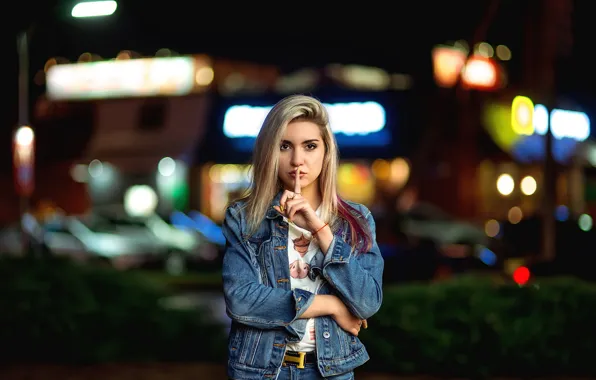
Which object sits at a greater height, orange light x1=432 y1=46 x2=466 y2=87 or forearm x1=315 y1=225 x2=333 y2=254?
orange light x1=432 y1=46 x2=466 y2=87

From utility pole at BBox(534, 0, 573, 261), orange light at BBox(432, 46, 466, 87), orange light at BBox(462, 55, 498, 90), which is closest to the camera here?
utility pole at BBox(534, 0, 573, 261)

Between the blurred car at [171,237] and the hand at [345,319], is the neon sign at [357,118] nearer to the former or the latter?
the blurred car at [171,237]

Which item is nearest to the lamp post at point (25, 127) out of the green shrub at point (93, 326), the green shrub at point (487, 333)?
the green shrub at point (93, 326)

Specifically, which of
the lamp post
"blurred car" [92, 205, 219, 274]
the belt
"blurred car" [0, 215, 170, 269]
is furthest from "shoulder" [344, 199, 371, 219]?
"blurred car" [92, 205, 219, 274]

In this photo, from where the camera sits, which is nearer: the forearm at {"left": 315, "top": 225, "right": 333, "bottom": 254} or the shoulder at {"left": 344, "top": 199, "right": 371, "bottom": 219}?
the forearm at {"left": 315, "top": 225, "right": 333, "bottom": 254}

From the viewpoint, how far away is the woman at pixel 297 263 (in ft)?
9.46

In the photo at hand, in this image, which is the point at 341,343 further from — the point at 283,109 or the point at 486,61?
the point at 486,61

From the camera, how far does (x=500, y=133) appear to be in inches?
1070

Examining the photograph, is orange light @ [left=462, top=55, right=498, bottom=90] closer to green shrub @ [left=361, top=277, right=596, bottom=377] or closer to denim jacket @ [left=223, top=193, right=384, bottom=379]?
green shrub @ [left=361, top=277, right=596, bottom=377]

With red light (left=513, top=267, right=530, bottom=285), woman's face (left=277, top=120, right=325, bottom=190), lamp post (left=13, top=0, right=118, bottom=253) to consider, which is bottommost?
red light (left=513, top=267, right=530, bottom=285)

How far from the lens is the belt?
115 inches

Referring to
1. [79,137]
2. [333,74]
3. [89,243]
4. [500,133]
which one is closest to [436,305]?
[89,243]

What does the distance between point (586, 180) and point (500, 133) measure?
6580mm

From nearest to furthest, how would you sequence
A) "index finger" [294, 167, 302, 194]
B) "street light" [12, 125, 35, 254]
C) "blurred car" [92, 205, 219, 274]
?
"index finger" [294, 167, 302, 194], "street light" [12, 125, 35, 254], "blurred car" [92, 205, 219, 274]
